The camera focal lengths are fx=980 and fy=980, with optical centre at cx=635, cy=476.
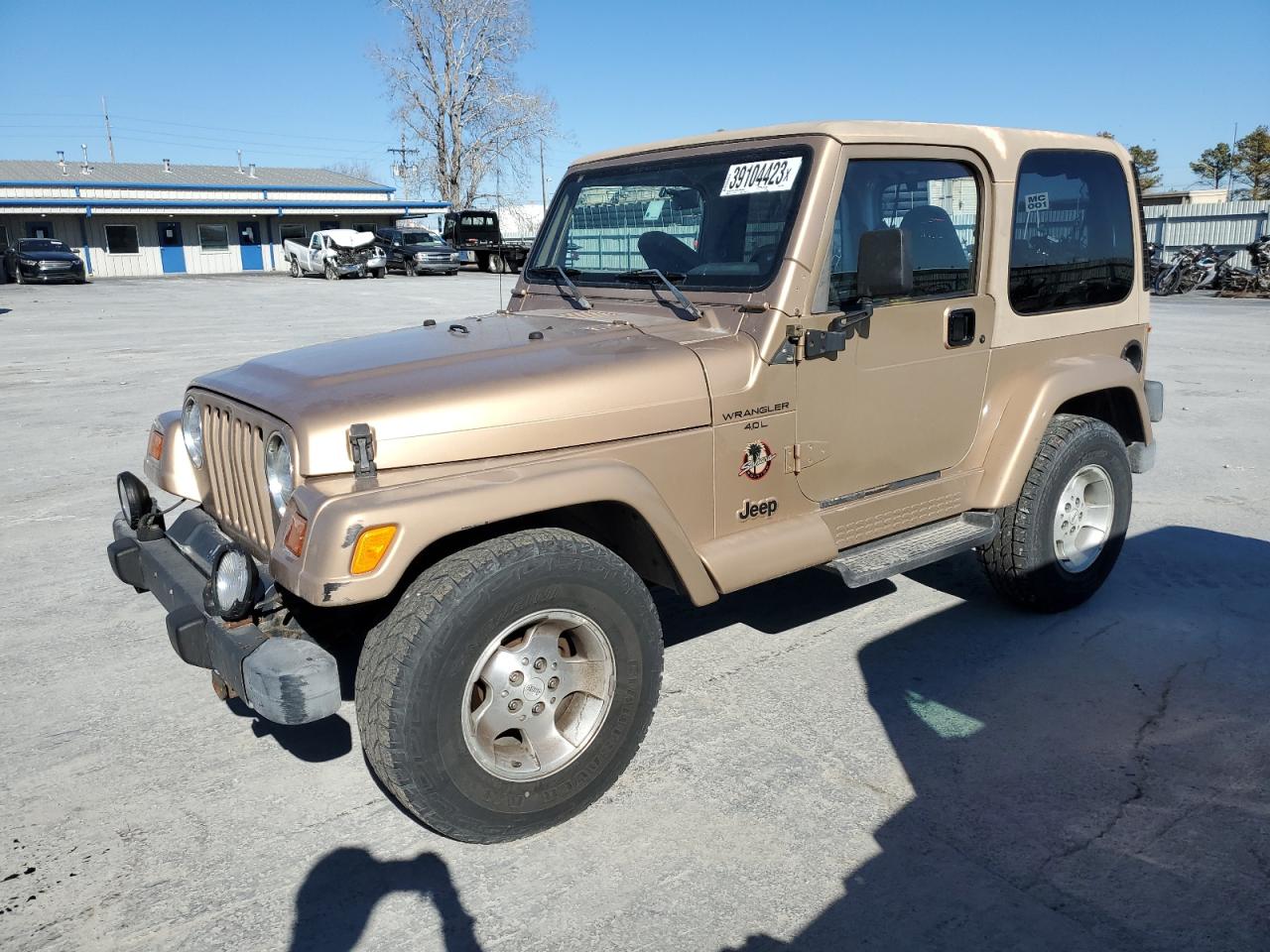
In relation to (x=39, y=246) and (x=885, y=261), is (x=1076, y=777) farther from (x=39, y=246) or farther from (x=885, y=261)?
(x=39, y=246)

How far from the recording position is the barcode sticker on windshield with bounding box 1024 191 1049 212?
428cm

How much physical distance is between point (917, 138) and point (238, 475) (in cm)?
281

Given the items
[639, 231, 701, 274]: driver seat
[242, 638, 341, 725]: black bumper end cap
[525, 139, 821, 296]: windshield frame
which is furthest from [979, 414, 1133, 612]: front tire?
[242, 638, 341, 725]: black bumper end cap

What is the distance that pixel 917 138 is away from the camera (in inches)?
151

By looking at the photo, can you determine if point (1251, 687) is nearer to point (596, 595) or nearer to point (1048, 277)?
point (1048, 277)

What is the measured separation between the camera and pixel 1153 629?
4430 millimetres

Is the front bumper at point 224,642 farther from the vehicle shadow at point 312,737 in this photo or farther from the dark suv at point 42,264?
the dark suv at point 42,264

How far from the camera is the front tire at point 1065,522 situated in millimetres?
4340

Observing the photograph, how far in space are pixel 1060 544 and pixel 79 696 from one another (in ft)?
14.1

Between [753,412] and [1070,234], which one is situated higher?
[1070,234]

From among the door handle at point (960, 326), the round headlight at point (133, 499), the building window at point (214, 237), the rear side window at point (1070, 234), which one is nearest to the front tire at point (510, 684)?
the round headlight at point (133, 499)

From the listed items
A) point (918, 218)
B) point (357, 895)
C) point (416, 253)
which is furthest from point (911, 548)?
point (416, 253)

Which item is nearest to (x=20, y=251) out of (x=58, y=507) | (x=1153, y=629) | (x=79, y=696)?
(x=58, y=507)

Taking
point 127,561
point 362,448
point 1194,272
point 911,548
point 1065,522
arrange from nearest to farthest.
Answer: point 362,448
point 127,561
point 911,548
point 1065,522
point 1194,272
